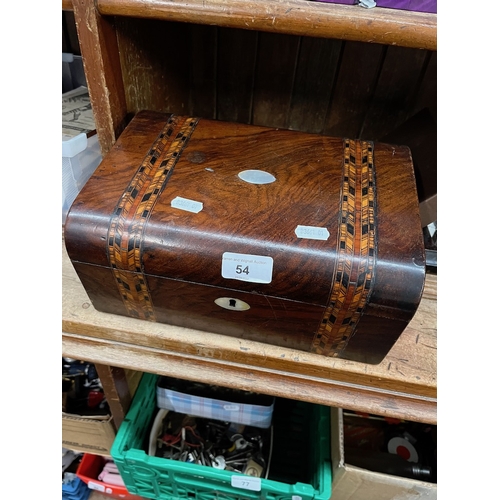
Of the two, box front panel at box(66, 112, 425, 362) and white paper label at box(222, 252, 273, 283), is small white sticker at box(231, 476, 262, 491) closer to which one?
box front panel at box(66, 112, 425, 362)

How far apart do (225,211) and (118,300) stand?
233mm

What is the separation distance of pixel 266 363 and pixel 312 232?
24cm

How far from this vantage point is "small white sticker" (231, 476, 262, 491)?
2.40 feet

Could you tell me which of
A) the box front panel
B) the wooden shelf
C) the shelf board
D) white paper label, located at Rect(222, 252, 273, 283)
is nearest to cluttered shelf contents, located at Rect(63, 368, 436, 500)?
the wooden shelf

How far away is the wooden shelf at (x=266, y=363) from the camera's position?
0.58 meters

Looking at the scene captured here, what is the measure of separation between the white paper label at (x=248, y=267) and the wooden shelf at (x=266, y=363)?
17cm

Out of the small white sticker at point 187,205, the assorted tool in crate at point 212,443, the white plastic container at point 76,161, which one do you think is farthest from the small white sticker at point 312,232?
the assorted tool in crate at point 212,443

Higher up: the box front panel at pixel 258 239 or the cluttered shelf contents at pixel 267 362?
the box front panel at pixel 258 239

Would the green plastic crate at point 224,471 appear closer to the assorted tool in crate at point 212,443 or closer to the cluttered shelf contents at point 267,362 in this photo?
the assorted tool in crate at point 212,443

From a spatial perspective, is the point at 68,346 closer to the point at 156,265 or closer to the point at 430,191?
the point at 156,265

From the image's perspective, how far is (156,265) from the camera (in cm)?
50

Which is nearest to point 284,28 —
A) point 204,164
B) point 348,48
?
point 204,164

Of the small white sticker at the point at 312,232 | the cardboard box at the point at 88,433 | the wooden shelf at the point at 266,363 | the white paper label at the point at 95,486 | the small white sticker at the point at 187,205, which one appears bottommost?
the white paper label at the point at 95,486

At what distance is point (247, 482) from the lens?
74cm
